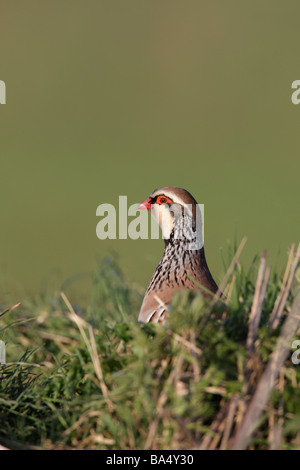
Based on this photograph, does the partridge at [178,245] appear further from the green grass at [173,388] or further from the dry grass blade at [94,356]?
the dry grass blade at [94,356]

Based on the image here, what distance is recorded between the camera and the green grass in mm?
2600

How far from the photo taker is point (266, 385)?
259 centimetres

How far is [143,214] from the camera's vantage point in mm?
5246

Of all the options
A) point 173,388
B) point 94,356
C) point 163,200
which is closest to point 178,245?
point 163,200

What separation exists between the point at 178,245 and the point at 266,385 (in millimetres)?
2174

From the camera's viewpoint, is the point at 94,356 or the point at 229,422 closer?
the point at 229,422

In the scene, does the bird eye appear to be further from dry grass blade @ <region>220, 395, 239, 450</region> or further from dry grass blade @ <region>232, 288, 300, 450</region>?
dry grass blade @ <region>220, 395, 239, 450</region>

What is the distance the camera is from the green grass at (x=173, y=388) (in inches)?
102

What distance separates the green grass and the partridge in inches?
45.3

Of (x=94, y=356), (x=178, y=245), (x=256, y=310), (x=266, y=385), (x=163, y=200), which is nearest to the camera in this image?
(x=266, y=385)

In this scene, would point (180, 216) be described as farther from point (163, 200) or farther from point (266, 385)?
point (266, 385)

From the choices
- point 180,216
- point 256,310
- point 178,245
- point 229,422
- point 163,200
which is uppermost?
point 163,200

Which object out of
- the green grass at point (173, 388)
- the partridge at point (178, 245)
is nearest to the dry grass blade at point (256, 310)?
the green grass at point (173, 388)
